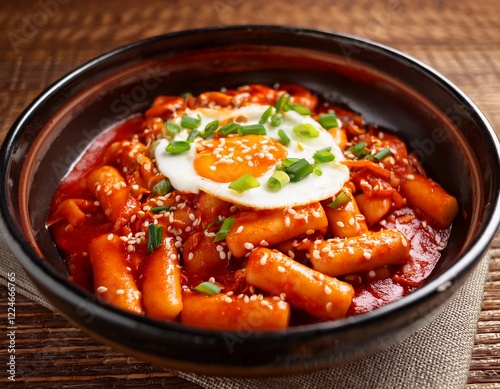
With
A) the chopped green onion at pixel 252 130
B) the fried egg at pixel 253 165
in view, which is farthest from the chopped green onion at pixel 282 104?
the chopped green onion at pixel 252 130

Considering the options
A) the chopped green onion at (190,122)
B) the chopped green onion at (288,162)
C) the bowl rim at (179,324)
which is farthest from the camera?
the chopped green onion at (190,122)

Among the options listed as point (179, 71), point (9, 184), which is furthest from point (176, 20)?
point (9, 184)

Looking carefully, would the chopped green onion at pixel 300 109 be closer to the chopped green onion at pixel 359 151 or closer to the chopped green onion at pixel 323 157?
the chopped green onion at pixel 359 151

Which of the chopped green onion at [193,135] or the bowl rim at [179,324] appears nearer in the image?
the bowl rim at [179,324]

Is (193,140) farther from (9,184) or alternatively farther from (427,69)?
(427,69)

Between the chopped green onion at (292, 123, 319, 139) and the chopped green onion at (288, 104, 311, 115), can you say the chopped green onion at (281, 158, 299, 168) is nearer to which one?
the chopped green onion at (292, 123, 319, 139)

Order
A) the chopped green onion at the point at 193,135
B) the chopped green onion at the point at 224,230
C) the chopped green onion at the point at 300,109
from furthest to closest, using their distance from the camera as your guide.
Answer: the chopped green onion at the point at 300,109 < the chopped green onion at the point at 193,135 < the chopped green onion at the point at 224,230
